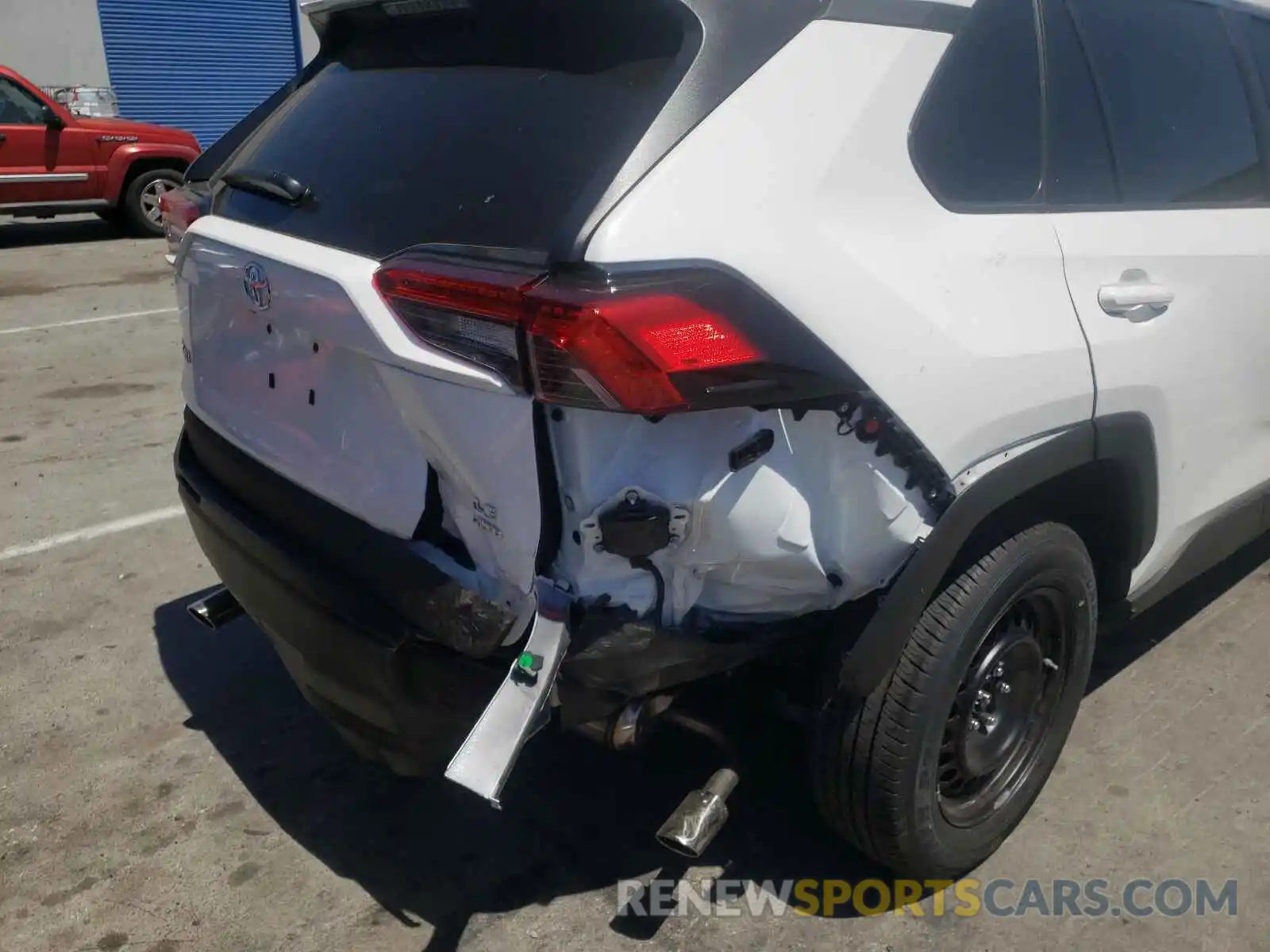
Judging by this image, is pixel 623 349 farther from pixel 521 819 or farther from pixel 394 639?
pixel 521 819

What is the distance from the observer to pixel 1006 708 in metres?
2.61

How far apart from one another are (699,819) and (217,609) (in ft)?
5.32

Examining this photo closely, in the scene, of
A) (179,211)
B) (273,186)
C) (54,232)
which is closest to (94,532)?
(179,211)

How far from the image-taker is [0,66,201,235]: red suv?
11531mm

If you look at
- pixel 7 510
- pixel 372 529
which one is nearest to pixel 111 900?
pixel 372 529

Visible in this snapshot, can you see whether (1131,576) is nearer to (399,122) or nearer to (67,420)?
(399,122)

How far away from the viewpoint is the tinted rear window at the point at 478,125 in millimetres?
1934

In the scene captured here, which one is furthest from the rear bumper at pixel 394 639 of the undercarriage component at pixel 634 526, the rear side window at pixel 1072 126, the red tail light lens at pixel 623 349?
the rear side window at pixel 1072 126

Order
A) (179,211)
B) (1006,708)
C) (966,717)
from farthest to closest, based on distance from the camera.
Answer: (179,211), (1006,708), (966,717)

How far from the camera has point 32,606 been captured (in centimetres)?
389

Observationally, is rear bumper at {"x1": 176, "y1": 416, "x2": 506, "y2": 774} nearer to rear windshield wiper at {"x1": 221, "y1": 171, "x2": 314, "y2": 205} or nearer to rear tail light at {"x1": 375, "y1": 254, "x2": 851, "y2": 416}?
rear tail light at {"x1": 375, "y1": 254, "x2": 851, "y2": 416}

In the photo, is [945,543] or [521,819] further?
[521,819]

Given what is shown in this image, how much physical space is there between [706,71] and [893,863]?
5.54ft

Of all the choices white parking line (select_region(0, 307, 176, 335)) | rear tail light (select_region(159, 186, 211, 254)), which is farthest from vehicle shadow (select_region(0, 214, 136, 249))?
rear tail light (select_region(159, 186, 211, 254))
